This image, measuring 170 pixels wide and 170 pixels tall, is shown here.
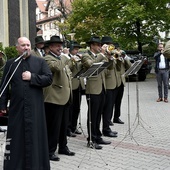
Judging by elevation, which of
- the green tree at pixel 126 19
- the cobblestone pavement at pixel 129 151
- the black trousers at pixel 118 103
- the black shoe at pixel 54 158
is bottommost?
the cobblestone pavement at pixel 129 151

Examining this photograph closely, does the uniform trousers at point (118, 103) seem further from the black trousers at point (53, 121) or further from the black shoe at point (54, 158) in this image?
the black shoe at point (54, 158)

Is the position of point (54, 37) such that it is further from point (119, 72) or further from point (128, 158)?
point (119, 72)

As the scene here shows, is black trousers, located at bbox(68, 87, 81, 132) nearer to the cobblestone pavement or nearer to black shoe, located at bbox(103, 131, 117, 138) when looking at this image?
the cobblestone pavement

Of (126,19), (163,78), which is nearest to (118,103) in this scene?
(163,78)

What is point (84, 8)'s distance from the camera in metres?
26.9

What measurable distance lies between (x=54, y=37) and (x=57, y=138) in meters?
1.77

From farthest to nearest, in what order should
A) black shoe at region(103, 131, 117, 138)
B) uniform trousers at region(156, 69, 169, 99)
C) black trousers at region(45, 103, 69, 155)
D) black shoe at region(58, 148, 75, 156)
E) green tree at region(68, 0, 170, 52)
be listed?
green tree at region(68, 0, 170, 52), uniform trousers at region(156, 69, 169, 99), black shoe at region(103, 131, 117, 138), black shoe at region(58, 148, 75, 156), black trousers at region(45, 103, 69, 155)

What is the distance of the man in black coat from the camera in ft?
14.8

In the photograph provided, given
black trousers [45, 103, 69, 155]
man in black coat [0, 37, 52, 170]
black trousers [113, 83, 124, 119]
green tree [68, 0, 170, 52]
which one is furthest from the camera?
green tree [68, 0, 170, 52]

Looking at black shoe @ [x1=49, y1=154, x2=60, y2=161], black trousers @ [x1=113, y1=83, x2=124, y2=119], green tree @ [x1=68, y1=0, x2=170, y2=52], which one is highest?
green tree @ [x1=68, y1=0, x2=170, y2=52]

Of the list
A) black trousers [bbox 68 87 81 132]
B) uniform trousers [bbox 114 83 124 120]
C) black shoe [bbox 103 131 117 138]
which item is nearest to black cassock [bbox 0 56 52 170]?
black shoe [bbox 103 131 117 138]

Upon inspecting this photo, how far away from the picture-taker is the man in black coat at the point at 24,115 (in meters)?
4.52

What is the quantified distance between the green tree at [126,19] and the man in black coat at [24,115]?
62.2ft

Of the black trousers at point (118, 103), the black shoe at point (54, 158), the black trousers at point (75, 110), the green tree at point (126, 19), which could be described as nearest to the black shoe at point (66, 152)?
the black shoe at point (54, 158)
